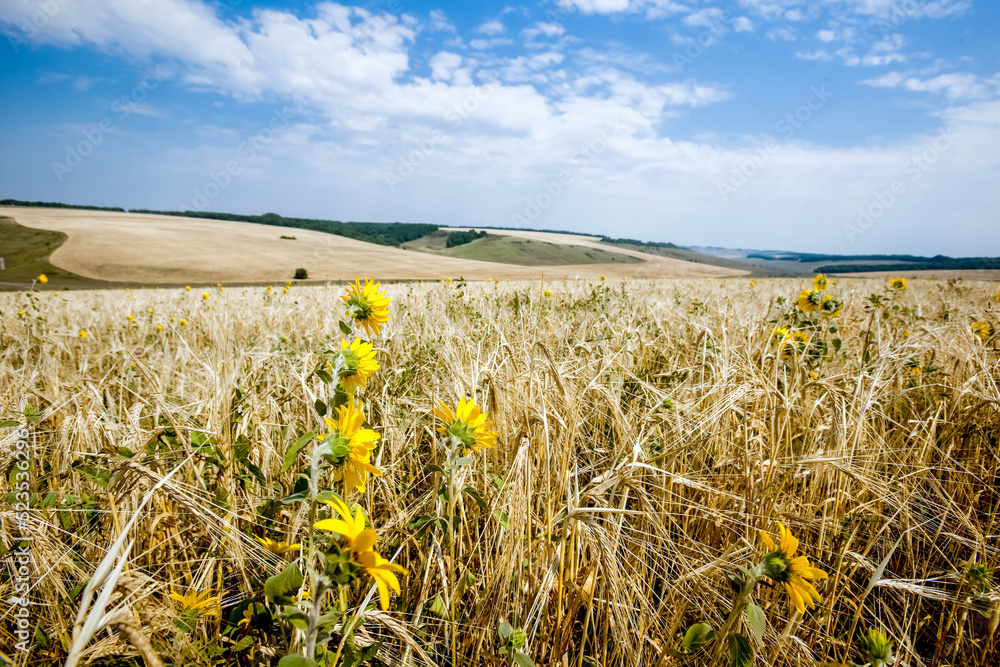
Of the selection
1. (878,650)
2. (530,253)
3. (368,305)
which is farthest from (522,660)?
(530,253)

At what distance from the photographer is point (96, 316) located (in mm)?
5227

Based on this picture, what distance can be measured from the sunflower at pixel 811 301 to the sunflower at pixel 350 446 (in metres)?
3.07

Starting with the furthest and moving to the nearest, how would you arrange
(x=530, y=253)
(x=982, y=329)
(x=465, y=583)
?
(x=530, y=253), (x=982, y=329), (x=465, y=583)

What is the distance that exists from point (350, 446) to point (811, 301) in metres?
3.13

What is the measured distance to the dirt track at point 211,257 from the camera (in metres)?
28.3

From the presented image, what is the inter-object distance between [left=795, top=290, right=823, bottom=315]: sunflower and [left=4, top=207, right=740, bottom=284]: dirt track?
2017 cm

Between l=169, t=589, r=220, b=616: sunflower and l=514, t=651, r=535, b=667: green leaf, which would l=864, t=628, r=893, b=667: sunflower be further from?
l=169, t=589, r=220, b=616: sunflower

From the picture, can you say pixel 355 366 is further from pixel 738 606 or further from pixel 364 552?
pixel 738 606

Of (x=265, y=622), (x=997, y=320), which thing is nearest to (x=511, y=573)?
(x=265, y=622)

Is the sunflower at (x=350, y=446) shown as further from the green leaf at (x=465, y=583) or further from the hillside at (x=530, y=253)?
the hillside at (x=530, y=253)

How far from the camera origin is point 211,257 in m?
32.3

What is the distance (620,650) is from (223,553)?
3.65ft

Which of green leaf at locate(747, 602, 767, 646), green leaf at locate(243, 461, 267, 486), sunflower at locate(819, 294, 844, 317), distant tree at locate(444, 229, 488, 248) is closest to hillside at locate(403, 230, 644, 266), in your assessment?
distant tree at locate(444, 229, 488, 248)

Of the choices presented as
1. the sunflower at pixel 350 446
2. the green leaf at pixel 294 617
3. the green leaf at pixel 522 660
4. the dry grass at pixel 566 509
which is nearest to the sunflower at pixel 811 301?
the dry grass at pixel 566 509
